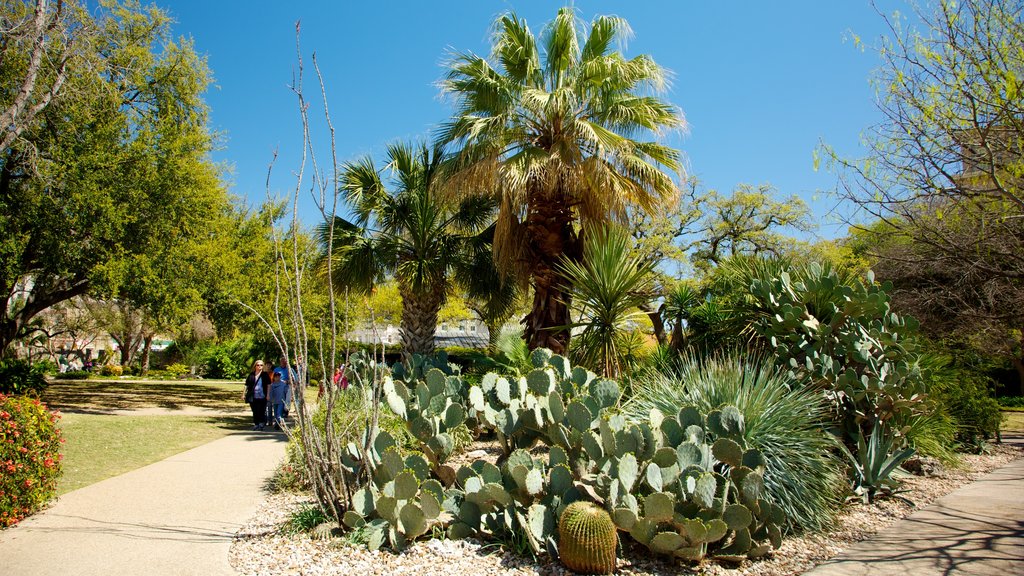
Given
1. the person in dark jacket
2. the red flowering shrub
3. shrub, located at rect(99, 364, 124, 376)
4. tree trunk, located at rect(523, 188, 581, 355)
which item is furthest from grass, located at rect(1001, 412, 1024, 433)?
shrub, located at rect(99, 364, 124, 376)

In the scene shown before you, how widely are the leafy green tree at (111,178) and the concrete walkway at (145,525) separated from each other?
7066mm

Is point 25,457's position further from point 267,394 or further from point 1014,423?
point 1014,423

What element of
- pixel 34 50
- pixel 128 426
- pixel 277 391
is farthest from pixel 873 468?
pixel 34 50

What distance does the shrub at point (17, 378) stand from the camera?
14.5 metres

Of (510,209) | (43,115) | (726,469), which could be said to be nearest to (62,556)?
(726,469)

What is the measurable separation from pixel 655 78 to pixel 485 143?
137 inches

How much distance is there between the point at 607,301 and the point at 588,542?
4.20m

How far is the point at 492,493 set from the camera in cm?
470

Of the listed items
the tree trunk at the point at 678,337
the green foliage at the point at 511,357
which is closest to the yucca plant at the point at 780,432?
the green foliage at the point at 511,357

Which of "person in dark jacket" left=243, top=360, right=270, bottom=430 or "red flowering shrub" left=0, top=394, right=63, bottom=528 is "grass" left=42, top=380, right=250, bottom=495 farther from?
"red flowering shrub" left=0, top=394, right=63, bottom=528

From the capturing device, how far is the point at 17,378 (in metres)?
14.7

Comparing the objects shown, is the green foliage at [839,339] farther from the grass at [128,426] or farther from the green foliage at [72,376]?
the green foliage at [72,376]

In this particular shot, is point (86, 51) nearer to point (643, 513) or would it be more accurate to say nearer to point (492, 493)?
point (492, 493)

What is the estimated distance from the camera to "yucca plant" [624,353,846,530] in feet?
17.4
